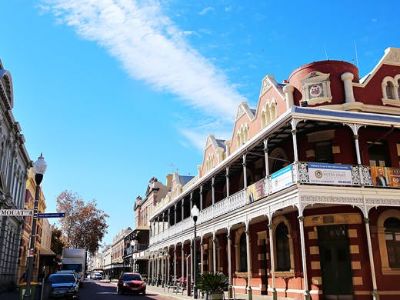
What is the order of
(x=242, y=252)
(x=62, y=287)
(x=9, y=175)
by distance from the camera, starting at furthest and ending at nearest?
(x=9, y=175) < (x=242, y=252) < (x=62, y=287)

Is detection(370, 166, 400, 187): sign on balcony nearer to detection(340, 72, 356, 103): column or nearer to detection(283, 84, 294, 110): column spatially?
detection(340, 72, 356, 103): column

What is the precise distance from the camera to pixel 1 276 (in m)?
25.5

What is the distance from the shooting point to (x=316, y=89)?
2044 centimetres

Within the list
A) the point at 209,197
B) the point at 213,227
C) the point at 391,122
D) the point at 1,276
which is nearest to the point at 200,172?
the point at 209,197

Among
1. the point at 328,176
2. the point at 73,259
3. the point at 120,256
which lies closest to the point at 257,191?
the point at 328,176

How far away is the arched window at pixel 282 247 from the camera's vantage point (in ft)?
67.5

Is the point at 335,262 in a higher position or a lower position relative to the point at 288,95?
lower

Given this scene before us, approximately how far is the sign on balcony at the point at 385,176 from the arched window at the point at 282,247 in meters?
5.07

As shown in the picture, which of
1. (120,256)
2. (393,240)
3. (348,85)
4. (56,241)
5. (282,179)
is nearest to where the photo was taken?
(282,179)

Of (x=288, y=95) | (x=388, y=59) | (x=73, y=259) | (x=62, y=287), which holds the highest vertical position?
(x=388, y=59)

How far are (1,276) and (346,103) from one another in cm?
2166

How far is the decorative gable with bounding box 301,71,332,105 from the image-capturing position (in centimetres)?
2020

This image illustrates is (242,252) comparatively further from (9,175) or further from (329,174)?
(9,175)

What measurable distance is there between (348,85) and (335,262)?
810 cm
